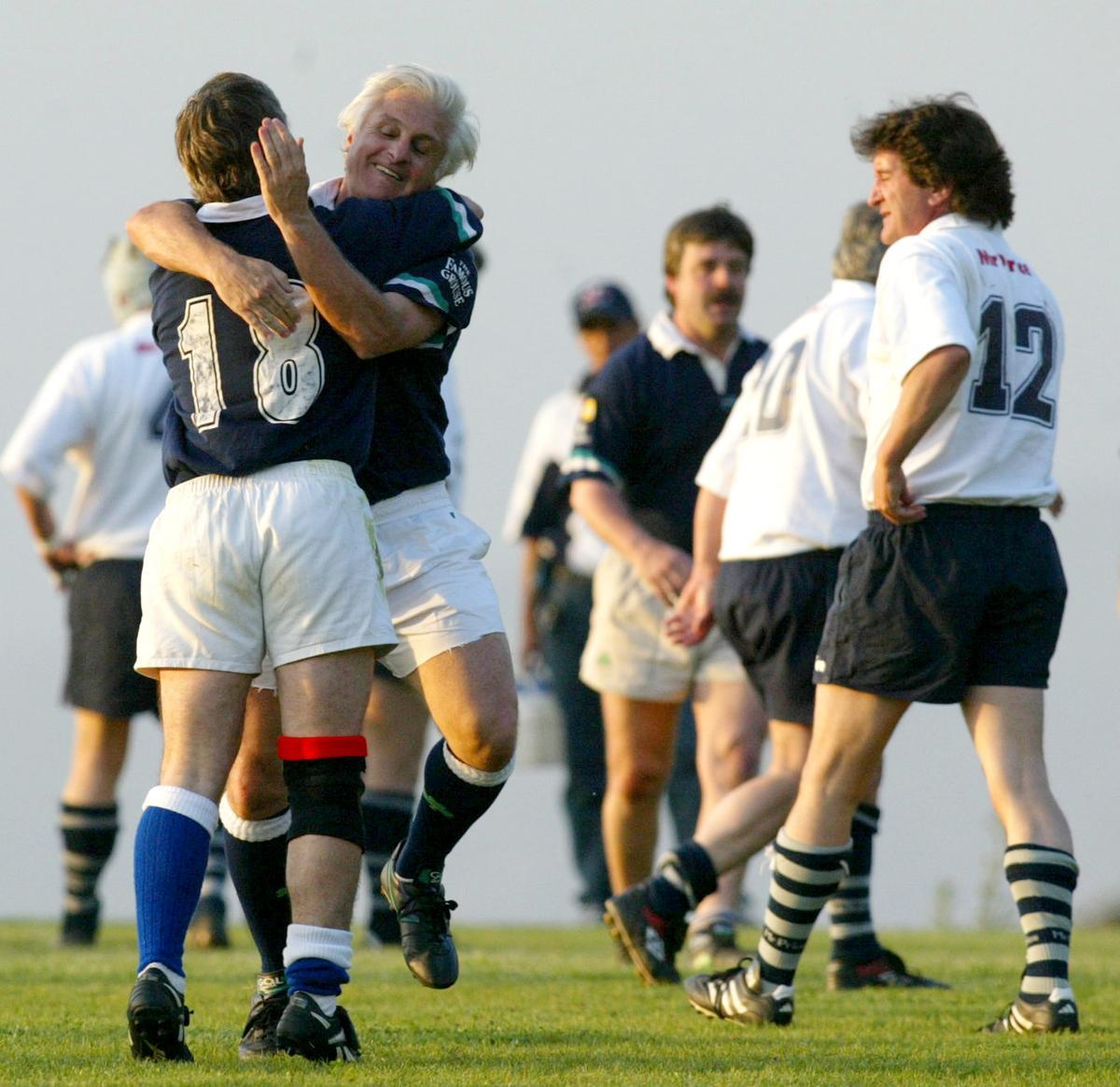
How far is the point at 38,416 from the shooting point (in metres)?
7.77

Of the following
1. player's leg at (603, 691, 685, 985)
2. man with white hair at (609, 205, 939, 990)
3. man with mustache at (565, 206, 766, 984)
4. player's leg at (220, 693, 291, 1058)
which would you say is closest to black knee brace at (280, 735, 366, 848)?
player's leg at (220, 693, 291, 1058)

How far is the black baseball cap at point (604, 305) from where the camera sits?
9.56 metres

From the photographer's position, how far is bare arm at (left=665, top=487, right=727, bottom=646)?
603 centimetres

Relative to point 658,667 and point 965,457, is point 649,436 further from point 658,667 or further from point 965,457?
point 965,457

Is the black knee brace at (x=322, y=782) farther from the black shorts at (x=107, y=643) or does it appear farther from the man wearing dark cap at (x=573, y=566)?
the man wearing dark cap at (x=573, y=566)

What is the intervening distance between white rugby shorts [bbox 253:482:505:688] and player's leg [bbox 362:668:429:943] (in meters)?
3.07

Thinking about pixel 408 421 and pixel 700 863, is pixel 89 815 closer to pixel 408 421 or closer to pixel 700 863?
pixel 700 863

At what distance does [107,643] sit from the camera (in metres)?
7.54

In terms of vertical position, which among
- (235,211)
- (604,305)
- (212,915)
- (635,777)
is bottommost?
(212,915)

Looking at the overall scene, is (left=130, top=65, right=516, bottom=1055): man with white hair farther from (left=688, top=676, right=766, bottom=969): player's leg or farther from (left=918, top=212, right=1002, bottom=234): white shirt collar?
(left=688, top=676, right=766, bottom=969): player's leg

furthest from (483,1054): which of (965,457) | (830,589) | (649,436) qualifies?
(649,436)

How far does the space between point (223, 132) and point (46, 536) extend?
4362 mm

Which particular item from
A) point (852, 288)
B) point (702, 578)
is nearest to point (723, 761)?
point (702, 578)

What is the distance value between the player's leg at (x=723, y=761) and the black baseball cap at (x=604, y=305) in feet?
11.0
